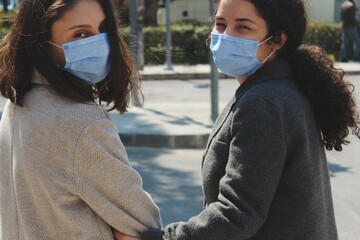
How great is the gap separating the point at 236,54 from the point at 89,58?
0.46 m

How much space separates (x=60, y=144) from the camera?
1464 mm

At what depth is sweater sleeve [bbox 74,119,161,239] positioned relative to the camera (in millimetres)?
1472

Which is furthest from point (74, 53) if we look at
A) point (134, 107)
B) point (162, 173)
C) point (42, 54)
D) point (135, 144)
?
point (134, 107)

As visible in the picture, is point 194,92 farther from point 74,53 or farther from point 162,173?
point 74,53

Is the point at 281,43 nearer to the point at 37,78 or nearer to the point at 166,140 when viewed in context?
the point at 37,78

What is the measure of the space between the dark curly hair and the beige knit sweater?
0.57 metres

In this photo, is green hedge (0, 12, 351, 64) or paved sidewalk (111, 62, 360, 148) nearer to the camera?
paved sidewalk (111, 62, 360, 148)

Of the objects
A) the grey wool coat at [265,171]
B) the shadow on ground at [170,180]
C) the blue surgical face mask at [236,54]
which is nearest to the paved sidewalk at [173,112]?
the shadow on ground at [170,180]

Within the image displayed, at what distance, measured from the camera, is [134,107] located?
30.7ft

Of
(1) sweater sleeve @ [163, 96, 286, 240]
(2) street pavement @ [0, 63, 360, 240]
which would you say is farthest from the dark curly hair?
(2) street pavement @ [0, 63, 360, 240]

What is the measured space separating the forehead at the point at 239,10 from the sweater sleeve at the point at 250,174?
0.27m

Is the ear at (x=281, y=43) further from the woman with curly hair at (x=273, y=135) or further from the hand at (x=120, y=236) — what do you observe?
the hand at (x=120, y=236)

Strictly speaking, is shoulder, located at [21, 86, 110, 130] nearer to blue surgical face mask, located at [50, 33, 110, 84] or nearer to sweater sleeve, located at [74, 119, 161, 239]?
sweater sleeve, located at [74, 119, 161, 239]

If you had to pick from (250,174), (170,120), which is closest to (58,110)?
(250,174)
